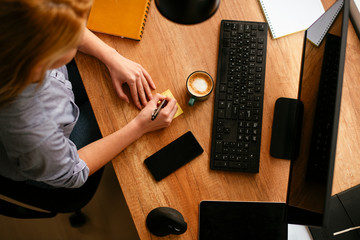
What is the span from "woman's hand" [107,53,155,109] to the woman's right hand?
1.5 inches

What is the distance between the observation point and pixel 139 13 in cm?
100

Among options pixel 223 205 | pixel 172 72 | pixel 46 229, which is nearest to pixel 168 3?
pixel 172 72

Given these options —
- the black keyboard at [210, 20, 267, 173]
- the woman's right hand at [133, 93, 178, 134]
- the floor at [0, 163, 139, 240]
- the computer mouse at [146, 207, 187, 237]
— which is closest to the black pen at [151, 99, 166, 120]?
the woman's right hand at [133, 93, 178, 134]

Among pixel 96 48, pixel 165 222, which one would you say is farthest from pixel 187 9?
pixel 165 222

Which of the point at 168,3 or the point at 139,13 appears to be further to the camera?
the point at 139,13

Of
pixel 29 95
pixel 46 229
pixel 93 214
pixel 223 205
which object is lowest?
pixel 46 229

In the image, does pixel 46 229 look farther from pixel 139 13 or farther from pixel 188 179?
pixel 139 13

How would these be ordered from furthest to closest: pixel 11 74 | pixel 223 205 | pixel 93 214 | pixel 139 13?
1. pixel 93 214
2. pixel 139 13
3. pixel 223 205
4. pixel 11 74

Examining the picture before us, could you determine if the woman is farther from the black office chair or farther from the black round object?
the black round object

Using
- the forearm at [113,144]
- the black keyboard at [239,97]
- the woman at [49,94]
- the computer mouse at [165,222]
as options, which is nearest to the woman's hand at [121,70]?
the woman at [49,94]

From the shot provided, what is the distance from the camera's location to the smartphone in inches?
36.5

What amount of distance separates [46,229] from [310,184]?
59.5 inches

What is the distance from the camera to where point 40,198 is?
3.22 ft

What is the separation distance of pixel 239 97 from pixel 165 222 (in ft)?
1.52
